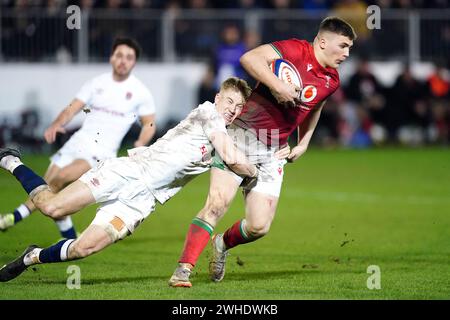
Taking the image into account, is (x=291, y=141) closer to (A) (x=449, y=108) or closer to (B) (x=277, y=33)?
(B) (x=277, y=33)

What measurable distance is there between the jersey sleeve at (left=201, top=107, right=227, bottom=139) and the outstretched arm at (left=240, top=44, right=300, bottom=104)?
51 cm

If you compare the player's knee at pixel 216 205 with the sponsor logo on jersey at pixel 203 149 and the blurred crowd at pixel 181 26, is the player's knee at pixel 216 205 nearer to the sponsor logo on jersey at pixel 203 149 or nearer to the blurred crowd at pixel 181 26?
the sponsor logo on jersey at pixel 203 149

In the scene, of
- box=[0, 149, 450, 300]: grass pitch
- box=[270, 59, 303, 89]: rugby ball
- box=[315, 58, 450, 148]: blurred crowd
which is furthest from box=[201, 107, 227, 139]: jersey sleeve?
box=[315, 58, 450, 148]: blurred crowd

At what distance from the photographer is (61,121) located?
38.8ft

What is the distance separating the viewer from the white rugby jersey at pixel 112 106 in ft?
40.5

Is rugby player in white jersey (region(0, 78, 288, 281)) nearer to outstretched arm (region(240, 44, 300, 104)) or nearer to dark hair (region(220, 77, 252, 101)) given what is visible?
dark hair (region(220, 77, 252, 101))

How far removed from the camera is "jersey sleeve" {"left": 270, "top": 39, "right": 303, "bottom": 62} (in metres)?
9.50

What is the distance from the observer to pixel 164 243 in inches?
507

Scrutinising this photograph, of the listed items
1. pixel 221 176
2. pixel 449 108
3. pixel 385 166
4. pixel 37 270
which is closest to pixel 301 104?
pixel 221 176

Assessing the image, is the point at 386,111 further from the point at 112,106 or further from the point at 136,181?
the point at 136,181

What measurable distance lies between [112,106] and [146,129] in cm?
56

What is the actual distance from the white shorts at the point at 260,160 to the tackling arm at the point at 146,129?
7.76 ft

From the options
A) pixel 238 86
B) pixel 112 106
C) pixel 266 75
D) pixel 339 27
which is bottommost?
pixel 112 106

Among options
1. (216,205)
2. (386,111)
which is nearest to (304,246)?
(216,205)
